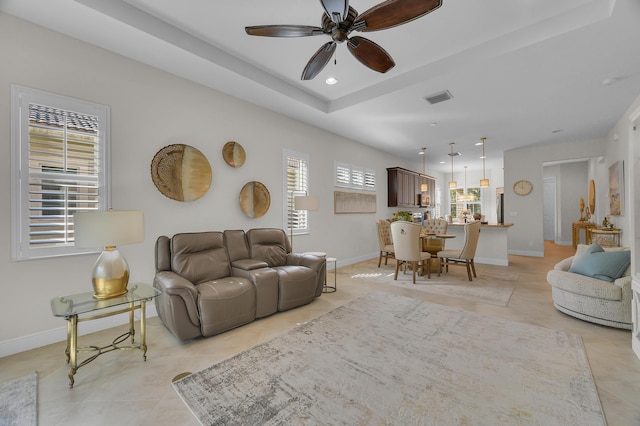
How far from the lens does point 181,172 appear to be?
344cm

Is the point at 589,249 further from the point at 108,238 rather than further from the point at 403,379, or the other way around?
the point at 108,238

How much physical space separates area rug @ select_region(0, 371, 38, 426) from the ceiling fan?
2962 millimetres

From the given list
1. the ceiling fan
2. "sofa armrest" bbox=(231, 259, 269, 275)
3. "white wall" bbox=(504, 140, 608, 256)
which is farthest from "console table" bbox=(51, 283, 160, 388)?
"white wall" bbox=(504, 140, 608, 256)

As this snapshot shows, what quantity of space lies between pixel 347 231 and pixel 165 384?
187 inches

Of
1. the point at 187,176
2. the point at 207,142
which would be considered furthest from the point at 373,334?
the point at 207,142

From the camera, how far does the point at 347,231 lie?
6277 millimetres

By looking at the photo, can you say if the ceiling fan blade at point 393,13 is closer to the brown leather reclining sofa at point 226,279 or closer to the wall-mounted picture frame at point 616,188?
the brown leather reclining sofa at point 226,279

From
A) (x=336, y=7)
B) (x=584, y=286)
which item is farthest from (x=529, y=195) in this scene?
(x=336, y=7)

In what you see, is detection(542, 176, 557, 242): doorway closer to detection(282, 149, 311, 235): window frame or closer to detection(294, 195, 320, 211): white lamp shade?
detection(282, 149, 311, 235): window frame

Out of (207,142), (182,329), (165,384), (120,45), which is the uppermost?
(120,45)

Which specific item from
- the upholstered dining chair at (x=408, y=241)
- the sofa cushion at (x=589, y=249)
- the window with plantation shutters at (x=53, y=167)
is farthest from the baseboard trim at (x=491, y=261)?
the window with plantation shutters at (x=53, y=167)

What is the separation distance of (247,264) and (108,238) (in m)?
1.53

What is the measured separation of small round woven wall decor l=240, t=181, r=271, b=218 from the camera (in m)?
4.13

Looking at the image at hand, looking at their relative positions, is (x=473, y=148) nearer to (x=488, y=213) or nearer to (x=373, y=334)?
(x=488, y=213)
